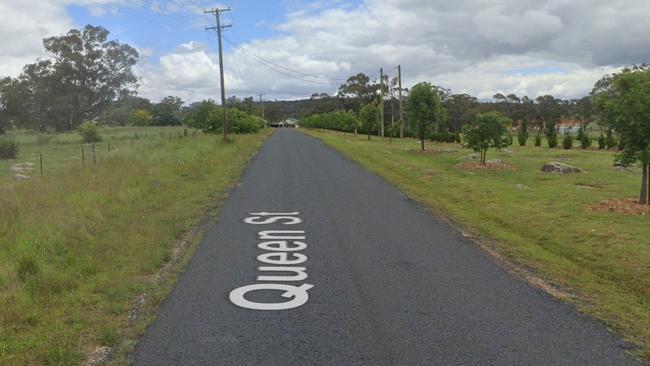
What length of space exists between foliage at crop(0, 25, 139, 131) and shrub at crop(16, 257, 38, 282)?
2950 inches

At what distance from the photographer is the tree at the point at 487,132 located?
18.8 metres

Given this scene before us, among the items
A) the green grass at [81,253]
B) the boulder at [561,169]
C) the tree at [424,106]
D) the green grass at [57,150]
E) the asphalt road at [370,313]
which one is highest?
the tree at [424,106]

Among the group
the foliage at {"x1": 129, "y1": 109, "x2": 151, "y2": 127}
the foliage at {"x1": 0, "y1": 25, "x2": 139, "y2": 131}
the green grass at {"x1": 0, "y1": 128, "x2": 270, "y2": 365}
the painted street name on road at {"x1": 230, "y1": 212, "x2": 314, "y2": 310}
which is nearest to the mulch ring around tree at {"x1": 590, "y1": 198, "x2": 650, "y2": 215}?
the painted street name on road at {"x1": 230, "y1": 212, "x2": 314, "y2": 310}

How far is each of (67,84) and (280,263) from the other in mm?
79344

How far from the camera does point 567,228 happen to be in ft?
27.2

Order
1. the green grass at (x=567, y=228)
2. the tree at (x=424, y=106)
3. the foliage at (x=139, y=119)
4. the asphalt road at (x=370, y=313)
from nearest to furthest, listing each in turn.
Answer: the asphalt road at (x=370, y=313), the green grass at (x=567, y=228), the tree at (x=424, y=106), the foliage at (x=139, y=119)

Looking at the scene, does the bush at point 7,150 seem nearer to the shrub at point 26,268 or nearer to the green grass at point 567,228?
the green grass at point 567,228

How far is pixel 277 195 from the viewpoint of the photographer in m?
12.4

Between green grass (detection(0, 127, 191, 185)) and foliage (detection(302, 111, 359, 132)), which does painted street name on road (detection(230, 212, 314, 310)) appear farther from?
foliage (detection(302, 111, 359, 132))

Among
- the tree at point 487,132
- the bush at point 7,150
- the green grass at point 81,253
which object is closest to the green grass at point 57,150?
the bush at point 7,150

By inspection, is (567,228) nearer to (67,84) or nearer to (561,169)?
(561,169)

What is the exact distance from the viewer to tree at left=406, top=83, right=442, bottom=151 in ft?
87.9

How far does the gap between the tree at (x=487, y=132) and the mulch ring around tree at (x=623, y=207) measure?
8582 millimetres

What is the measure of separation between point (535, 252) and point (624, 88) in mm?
5042
